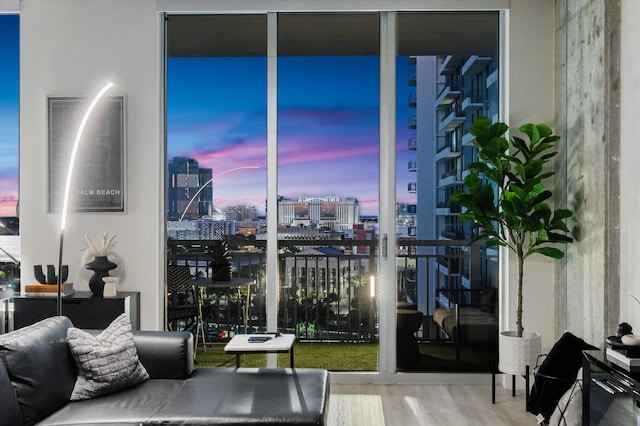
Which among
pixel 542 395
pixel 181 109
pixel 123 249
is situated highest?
pixel 181 109

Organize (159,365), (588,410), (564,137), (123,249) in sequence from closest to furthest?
(588,410) < (159,365) < (564,137) < (123,249)

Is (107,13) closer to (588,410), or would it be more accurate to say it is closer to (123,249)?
(123,249)

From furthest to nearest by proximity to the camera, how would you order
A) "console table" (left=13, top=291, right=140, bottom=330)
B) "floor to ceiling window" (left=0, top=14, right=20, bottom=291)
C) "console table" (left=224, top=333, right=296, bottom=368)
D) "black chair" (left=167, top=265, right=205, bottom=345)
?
"floor to ceiling window" (left=0, top=14, right=20, bottom=291)
"black chair" (left=167, top=265, right=205, bottom=345)
"console table" (left=13, top=291, right=140, bottom=330)
"console table" (left=224, top=333, right=296, bottom=368)

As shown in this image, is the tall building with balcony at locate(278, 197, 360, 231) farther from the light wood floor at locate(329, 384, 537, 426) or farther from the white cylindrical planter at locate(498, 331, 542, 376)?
the white cylindrical planter at locate(498, 331, 542, 376)

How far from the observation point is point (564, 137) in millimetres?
4387

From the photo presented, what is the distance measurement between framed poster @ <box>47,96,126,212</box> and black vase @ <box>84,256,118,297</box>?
42 cm

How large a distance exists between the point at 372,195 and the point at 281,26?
1.49 metres

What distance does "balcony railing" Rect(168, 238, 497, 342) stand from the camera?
15.6 feet

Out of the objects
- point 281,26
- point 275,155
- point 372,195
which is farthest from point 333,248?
point 281,26

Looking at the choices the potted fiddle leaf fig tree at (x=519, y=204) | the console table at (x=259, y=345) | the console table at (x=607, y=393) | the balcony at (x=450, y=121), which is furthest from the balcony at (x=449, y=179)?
the console table at (x=607, y=393)

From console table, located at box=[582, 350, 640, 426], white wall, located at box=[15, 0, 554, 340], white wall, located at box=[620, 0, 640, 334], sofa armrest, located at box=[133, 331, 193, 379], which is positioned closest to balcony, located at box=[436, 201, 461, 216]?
white wall, located at box=[620, 0, 640, 334]

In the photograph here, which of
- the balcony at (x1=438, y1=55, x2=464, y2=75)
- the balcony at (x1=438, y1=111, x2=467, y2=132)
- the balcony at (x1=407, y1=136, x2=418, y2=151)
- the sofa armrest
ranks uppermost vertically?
the balcony at (x1=438, y1=55, x2=464, y2=75)

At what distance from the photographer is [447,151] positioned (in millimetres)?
4703

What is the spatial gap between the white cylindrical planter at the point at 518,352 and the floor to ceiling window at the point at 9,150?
3795 mm
